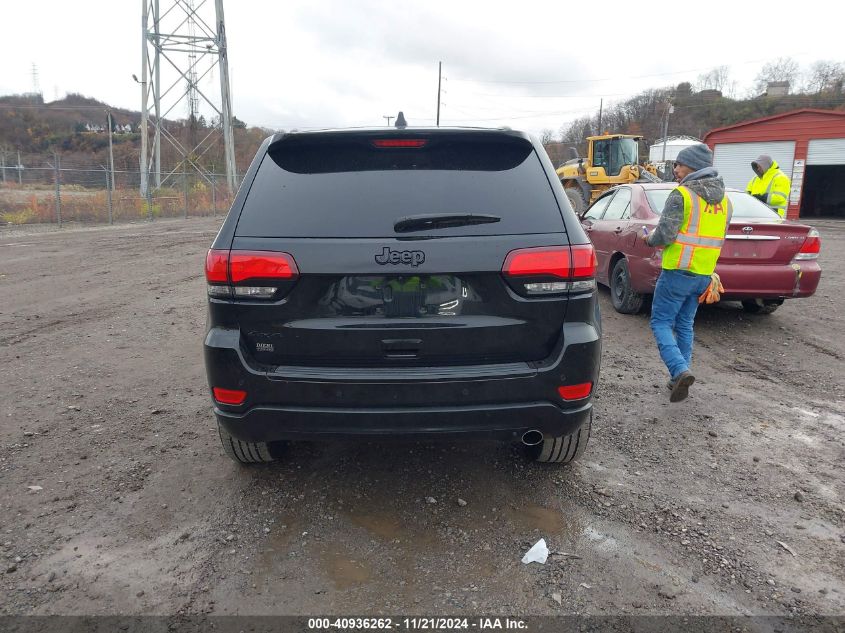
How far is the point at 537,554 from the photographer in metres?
2.62

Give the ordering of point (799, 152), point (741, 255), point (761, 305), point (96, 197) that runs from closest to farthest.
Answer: point (741, 255)
point (761, 305)
point (96, 197)
point (799, 152)

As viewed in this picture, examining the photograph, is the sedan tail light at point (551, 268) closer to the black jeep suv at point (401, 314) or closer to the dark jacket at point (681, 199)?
the black jeep suv at point (401, 314)

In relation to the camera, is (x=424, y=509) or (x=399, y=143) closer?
(x=399, y=143)

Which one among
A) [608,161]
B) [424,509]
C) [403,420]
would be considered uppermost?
[608,161]

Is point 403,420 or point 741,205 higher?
point 741,205

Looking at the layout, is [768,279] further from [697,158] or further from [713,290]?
[697,158]

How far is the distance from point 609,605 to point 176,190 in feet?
96.0

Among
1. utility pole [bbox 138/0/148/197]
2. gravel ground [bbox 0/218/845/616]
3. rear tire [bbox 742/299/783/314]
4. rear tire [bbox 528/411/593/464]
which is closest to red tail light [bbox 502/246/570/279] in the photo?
rear tire [bbox 528/411/593/464]

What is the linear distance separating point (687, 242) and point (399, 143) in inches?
105

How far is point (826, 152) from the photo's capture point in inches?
993

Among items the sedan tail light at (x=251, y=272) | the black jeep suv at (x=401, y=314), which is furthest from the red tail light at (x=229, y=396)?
the sedan tail light at (x=251, y=272)

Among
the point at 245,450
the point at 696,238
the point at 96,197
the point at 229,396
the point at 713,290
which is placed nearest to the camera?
the point at 229,396

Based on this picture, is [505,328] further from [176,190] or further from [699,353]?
[176,190]

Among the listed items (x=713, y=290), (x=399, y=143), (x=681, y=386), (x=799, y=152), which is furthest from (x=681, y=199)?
(x=799, y=152)
